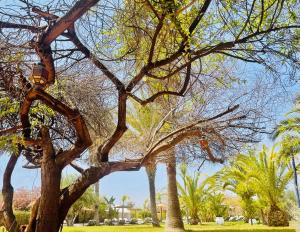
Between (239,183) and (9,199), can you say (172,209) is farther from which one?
(239,183)

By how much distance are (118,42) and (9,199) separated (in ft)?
18.0

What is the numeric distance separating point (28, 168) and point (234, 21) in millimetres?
6901

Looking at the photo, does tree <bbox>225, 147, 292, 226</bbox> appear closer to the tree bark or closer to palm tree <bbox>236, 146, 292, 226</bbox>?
palm tree <bbox>236, 146, 292, 226</bbox>

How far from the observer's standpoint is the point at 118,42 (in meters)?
6.33

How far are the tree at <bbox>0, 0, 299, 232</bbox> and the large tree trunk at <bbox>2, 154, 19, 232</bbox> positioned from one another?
5.32 feet

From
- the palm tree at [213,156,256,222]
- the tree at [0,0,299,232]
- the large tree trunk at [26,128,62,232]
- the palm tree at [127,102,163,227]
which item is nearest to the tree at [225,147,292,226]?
the palm tree at [213,156,256,222]

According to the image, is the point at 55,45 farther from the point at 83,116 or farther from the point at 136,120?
the point at 136,120

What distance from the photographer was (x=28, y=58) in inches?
242

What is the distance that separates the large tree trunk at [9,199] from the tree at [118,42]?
162 centimetres

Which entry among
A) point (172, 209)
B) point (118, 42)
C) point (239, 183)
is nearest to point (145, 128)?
point (172, 209)

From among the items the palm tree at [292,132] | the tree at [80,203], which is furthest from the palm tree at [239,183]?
the tree at [80,203]

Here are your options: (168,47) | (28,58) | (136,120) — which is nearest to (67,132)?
(28,58)

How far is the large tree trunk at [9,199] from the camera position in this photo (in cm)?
914

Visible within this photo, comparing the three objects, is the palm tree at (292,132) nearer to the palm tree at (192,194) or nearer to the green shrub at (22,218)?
the green shrub at (22,218)
